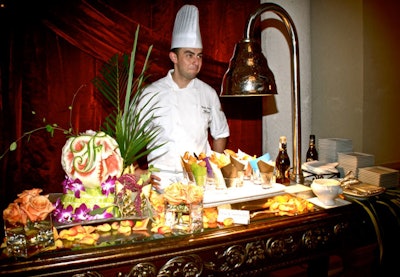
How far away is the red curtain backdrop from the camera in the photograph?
2.83 meters

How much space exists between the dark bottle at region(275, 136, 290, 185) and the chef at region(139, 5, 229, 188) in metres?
0.99

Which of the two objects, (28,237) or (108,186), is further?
(108,186)

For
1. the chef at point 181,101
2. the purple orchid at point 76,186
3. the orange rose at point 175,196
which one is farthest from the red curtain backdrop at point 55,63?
the orange rose at point 175,196

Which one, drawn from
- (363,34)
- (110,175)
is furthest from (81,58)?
(363,34)

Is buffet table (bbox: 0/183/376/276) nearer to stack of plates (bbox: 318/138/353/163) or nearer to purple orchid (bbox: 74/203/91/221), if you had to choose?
purple orchid (bbox: 74/203/91/221)

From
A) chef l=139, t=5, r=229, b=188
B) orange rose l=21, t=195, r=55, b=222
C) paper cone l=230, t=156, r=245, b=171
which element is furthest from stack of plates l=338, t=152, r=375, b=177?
orange rose l=21, t=195, r=55, b=222

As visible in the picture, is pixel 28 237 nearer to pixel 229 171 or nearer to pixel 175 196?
pixel 175 196

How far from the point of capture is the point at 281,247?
1509 mm

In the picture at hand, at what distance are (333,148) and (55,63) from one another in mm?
2488

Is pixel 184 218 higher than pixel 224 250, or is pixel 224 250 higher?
pixel 184 218

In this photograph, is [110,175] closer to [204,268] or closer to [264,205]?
[204,268]

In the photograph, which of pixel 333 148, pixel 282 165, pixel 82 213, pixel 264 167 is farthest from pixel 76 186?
pixel 333 148

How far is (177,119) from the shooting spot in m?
3.05

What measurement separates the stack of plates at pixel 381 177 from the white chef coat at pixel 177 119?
133 cm
